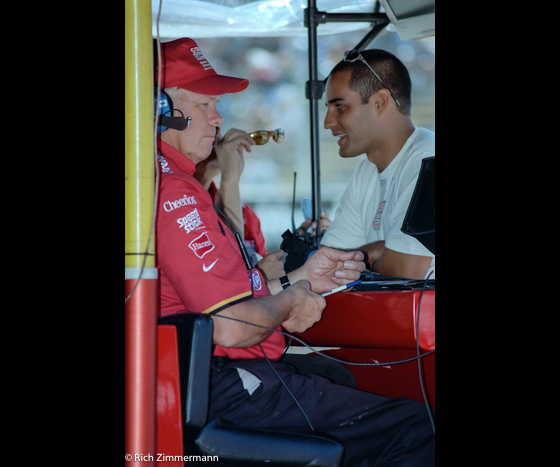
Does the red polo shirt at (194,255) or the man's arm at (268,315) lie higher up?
the red polo shirt at (194,255)

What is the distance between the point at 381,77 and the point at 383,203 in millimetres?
500

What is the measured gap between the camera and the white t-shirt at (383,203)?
5.86 ft

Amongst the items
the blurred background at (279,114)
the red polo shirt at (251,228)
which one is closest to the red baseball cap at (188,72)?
the red polo shirt at (251,228)

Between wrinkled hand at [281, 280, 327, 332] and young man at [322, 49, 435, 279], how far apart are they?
0.64 metres

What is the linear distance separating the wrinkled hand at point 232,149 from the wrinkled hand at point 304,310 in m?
1.05

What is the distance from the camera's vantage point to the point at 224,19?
2.65 metres

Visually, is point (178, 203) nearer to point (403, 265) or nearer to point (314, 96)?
point (403, 265)

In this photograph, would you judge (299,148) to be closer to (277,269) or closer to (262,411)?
(277,269)

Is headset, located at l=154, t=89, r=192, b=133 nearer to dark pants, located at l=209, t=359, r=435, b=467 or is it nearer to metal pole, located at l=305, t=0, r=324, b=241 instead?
dark pants, located at l=209, t=359, r=435, b=467

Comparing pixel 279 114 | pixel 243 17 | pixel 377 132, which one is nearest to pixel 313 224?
pixel 377 132

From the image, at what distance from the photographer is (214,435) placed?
1.09m

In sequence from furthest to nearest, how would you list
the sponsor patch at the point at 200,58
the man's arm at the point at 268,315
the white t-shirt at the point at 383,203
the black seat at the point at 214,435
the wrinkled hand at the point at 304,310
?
the white t-shirt at the point at 383,203 < the sponsor patch at the point at 200,58 < the wrinkled hand at the point at 304,310 < the man's arm at the point at 268,315 < the black seat at the point at 214,435

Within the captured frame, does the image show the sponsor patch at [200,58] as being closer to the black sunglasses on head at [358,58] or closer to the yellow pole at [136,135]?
the yellow pole at [136,135]

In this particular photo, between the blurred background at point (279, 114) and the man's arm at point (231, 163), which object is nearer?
the man's arm at point (231, 163)
